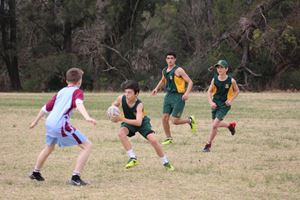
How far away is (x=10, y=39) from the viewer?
4884 cm

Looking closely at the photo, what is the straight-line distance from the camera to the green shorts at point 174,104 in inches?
506

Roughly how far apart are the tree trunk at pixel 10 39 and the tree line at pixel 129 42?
0.25ft

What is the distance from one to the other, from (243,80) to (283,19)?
5.05 meters

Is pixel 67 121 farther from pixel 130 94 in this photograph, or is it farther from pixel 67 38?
pixel 67 38

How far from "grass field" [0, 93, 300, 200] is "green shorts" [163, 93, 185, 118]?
2.01 feet

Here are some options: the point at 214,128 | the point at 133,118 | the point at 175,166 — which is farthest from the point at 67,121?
the point at 214,128

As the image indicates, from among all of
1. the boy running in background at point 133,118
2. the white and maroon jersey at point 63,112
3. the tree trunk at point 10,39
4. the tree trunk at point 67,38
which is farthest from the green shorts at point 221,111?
the tree trunk at point 10,39

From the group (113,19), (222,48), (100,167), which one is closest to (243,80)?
(222,48)

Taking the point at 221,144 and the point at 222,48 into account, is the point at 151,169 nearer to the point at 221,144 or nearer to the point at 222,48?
the point at 221,144

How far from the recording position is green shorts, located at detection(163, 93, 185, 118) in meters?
12.9

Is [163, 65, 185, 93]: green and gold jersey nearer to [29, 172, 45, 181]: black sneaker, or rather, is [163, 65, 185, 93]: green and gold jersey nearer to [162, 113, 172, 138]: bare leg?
[162, 113, 172, 138]: bare leg

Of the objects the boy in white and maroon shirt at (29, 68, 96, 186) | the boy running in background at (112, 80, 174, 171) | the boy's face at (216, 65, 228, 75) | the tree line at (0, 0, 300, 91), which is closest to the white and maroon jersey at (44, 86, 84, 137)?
the boy in white and maroon shirt at (29, 68, 96, 186)

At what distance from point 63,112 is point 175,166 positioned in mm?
2348

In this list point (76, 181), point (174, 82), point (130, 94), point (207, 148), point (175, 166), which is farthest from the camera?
point (174, 82)
